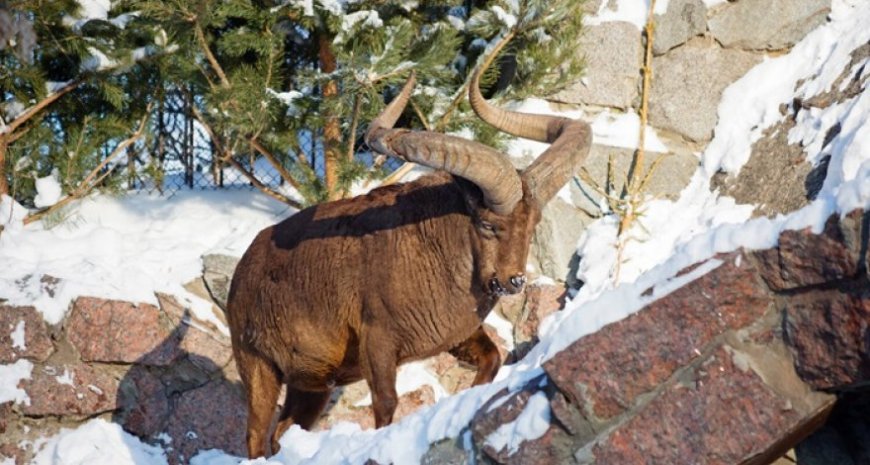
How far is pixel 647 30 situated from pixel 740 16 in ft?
2.61

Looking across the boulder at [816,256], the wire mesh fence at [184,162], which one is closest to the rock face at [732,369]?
the boulder at [816,256]

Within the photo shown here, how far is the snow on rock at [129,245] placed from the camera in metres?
9.36

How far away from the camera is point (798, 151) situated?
30.0 feet

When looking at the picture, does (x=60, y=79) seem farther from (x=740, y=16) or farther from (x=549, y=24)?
(x=740, y=16)

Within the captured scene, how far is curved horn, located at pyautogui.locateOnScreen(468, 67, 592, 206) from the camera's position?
673 cm

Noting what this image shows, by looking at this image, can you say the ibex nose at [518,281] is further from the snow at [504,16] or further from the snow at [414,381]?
the snow at [504,16]

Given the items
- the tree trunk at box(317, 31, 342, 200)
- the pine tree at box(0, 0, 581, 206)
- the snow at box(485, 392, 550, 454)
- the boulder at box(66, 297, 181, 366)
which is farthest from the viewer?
the tree trunk at box(317, 31, 342, 200)

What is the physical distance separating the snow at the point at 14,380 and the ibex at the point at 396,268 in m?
2.24

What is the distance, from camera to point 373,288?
6.83 m

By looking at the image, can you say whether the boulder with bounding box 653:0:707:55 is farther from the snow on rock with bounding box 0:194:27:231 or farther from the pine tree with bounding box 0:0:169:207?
the snow on rock with bounding box 0:194:27:231

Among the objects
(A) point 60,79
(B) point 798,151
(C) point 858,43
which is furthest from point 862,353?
(A) point 60,79

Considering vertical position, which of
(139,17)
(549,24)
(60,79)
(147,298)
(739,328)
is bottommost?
(147,298)

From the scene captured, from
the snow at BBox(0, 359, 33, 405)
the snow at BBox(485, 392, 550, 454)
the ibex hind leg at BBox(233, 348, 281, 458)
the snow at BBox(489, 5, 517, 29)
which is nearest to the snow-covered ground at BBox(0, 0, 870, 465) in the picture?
the snow at BBox(0, 359, 33, 405)

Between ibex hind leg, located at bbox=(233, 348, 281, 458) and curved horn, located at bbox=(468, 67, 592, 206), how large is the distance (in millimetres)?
2054
